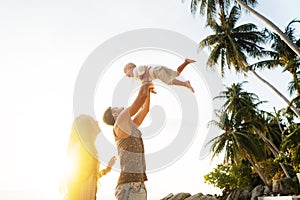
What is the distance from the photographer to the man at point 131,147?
2.69 metres

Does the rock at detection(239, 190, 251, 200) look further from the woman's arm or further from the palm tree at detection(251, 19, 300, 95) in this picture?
the woman's arm

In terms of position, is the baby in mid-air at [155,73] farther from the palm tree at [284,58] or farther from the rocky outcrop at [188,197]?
the rocky outcrop at [188,197]

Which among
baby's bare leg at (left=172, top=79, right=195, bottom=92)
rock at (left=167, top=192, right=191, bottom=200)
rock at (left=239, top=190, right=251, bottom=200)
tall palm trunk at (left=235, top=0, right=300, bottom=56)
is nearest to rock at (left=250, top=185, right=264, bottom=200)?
rock at (left=239, top=190, right=251, bottom=200)

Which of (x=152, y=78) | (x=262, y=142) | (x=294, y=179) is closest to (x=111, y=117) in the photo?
(x=152, y=78)

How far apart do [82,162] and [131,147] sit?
52cm

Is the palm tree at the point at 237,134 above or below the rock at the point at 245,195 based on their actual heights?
above

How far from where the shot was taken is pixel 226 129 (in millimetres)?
30031

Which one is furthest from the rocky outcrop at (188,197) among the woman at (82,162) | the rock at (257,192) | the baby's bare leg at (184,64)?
the baby's bare leg at (184,64)

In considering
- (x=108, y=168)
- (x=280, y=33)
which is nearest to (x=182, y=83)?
(x=108, y=168)

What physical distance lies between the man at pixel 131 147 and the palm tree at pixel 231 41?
21.1 meters

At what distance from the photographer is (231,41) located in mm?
23406

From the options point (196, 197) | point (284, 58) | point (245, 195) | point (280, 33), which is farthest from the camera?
point (196, 197)

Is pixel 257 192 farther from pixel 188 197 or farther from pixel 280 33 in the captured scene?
pixel 280 33

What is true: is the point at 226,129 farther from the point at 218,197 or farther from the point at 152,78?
the point at 152,78
